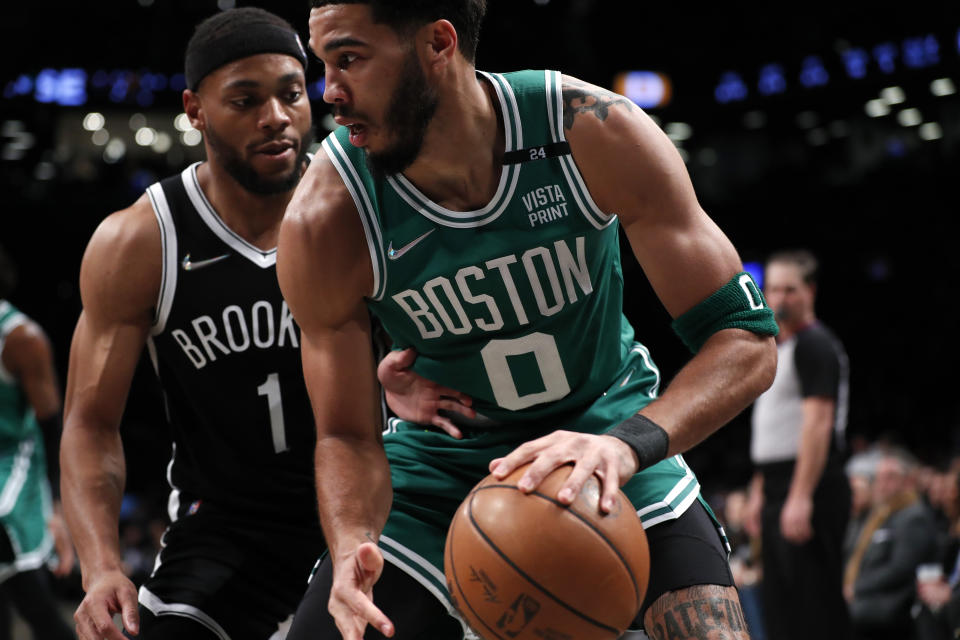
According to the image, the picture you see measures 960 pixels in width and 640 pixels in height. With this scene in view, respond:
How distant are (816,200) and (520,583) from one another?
69.3ft

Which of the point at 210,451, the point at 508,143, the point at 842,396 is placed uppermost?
the point at 508,143

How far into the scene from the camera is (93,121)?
26.1 meters

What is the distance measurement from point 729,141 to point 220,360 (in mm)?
25170

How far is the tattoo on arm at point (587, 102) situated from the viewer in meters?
2.65

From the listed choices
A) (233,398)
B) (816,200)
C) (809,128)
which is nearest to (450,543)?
(233,398)

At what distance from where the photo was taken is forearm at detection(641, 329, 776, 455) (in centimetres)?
241

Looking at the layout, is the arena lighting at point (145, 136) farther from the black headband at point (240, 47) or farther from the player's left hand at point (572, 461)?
the player's left hand at point (572, 461)

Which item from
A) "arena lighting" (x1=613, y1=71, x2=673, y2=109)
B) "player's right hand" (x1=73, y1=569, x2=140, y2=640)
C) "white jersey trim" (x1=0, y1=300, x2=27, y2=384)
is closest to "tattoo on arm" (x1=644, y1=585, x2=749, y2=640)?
"player's right hand" (x1=73, y1=569, x2=140, y2=640)

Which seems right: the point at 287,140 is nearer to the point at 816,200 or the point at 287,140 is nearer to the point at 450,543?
the point at 450,543

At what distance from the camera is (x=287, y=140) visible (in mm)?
3385

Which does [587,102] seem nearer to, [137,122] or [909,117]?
[909,117]

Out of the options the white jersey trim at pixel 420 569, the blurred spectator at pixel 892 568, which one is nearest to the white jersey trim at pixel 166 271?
the white jersey trim at pixel 420 569

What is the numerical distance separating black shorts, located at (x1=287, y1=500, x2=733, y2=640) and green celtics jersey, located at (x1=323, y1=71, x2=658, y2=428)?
1.55 ft

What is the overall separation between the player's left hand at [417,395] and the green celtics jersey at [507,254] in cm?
11
